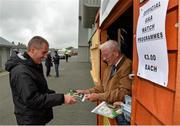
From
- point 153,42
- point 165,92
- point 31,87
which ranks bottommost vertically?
point 31,87

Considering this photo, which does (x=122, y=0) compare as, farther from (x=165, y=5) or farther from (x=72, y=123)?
(x=72, y=123)

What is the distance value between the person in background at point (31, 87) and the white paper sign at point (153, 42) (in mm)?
1436

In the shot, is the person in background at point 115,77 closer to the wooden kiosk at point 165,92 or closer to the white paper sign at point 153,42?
the wooden kiosk at point 165,92

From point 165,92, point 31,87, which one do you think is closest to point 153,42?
point 165,92

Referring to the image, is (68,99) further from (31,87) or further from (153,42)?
(153,42)

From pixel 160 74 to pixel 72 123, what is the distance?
20.1 feet

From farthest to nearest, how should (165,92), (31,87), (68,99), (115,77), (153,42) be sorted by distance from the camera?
(115,77) → (68,99) → (31,87) → (153,42) → (165,92)

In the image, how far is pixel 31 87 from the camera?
11.5 ft

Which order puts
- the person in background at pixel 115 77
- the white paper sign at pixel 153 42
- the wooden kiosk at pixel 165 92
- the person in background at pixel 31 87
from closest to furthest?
the wooden kiosk at pixel 165 92 < the white paper sign at pixel 153 42 < the person in background at pixel 31 87 < the person in background at pixel 115 77

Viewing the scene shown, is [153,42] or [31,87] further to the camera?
[31,87]

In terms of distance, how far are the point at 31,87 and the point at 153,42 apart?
1.82m

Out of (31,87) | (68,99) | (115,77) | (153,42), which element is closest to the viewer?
(153,42)

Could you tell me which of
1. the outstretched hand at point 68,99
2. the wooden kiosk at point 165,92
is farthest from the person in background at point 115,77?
the wooden kiosk at point 165,92

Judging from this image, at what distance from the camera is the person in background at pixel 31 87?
3511 mm
